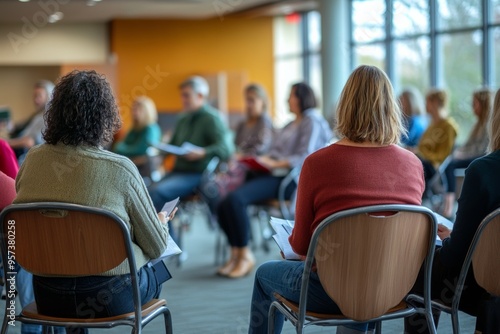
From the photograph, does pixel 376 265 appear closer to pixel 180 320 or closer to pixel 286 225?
pixel 286 225

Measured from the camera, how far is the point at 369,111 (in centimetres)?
253

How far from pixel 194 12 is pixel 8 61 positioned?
11.8 feet

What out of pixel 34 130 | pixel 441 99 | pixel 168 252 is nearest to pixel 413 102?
pixel 441 99

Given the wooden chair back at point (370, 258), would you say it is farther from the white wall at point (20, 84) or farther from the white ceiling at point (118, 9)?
the white wall at point (20, 84)

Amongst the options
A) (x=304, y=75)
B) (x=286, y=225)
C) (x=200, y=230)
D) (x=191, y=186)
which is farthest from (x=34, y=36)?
(x=286, y=225)

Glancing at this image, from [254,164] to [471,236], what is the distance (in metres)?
2.95

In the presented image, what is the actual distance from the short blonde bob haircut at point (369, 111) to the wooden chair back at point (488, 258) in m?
0.43

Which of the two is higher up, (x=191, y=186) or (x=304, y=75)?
(x=304, y=75)

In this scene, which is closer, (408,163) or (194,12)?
(408,163)

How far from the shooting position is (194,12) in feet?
41.2

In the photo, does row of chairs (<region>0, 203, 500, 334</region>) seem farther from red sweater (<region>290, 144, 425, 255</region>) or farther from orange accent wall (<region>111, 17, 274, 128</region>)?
orange accent wall (<region>111, 17, 274, 128</region>)

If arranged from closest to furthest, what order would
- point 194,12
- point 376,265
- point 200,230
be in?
point 376,265, point 200,230, point 194,12

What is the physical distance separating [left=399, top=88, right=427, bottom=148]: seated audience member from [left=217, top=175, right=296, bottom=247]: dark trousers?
2287 millimetres

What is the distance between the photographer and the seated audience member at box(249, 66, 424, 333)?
2.40 m
